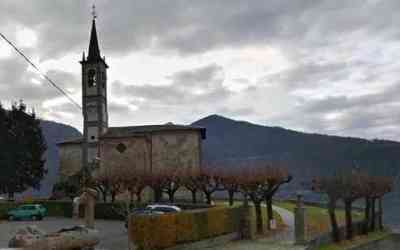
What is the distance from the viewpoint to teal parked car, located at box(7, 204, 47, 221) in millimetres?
43656

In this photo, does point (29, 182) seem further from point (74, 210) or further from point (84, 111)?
point (74, 210)

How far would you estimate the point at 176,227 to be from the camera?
25031 mm

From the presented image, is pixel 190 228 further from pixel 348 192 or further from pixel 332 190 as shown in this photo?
pixel 348 192

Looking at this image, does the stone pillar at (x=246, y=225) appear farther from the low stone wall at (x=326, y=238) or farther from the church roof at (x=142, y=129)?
the church roof at (x=142, y=129)

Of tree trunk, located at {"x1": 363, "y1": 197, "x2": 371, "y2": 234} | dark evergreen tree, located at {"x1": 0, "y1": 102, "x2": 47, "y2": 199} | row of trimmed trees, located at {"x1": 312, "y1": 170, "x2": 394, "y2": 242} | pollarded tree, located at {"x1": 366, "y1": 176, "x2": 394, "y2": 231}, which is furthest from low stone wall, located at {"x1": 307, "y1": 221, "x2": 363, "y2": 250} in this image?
dark evergreen tree, located at {"x1": 0, "y1": 102, "x2": 47, "y2": 199}

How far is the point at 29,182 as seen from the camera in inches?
2331

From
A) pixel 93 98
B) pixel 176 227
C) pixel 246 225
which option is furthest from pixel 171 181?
pixel 93 98

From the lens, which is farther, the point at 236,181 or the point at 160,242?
the point at 236,181

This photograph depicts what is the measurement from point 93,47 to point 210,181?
98.7ft

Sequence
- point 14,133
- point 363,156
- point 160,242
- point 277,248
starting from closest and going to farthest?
point 160,242, point 277,248, point 14,133, point 363,156

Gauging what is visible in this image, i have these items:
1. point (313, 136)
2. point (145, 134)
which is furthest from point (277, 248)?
point (313, 136)

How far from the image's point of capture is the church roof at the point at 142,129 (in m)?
58.1

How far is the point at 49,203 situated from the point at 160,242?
27832 mm

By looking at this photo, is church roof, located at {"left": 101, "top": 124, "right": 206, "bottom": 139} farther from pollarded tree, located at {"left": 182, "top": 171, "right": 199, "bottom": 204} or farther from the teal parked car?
the teal parked car
